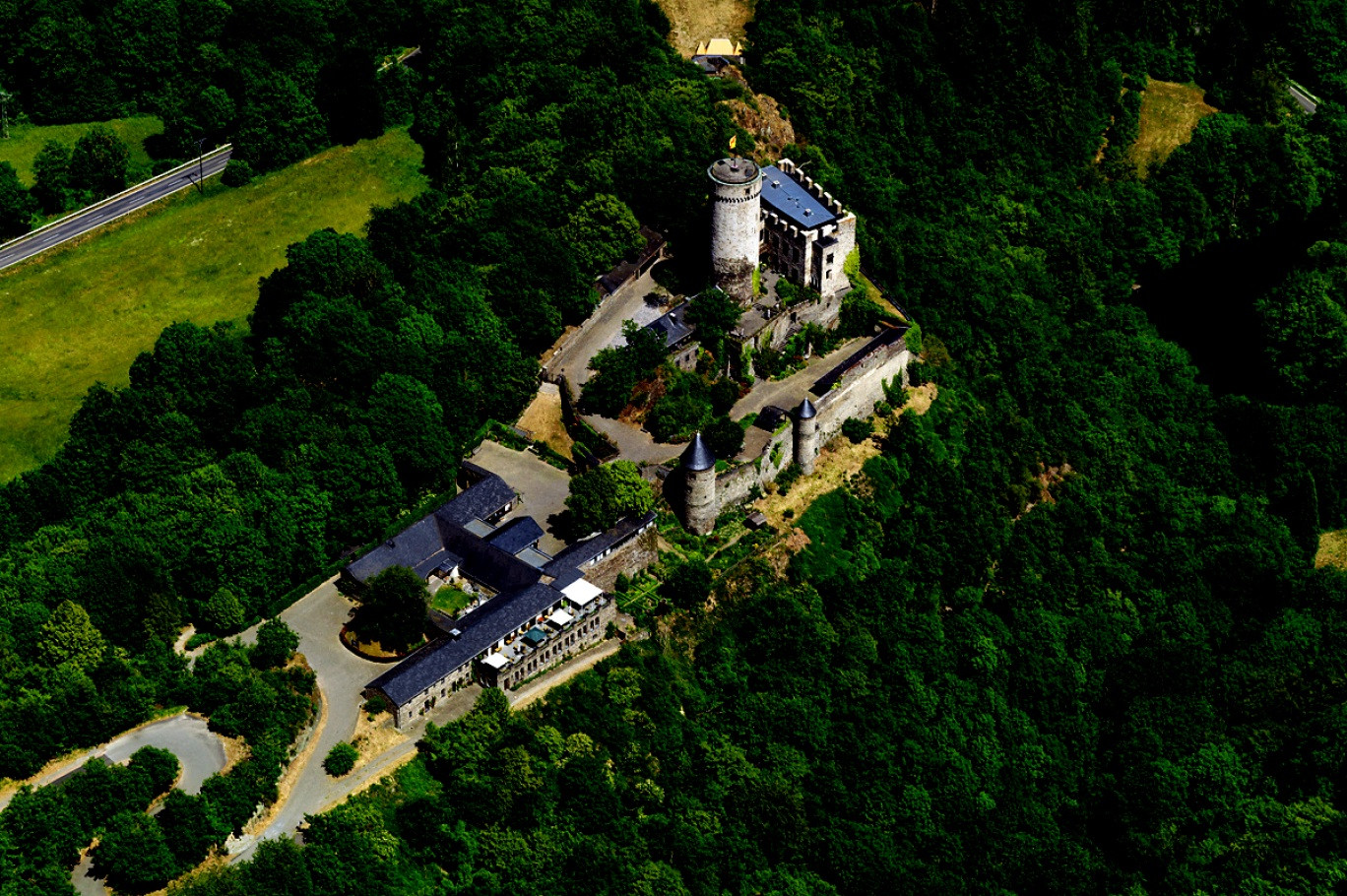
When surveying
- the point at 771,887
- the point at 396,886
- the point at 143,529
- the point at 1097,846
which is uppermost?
the point at 143,529

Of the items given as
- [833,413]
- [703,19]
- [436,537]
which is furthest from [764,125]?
[436,537]

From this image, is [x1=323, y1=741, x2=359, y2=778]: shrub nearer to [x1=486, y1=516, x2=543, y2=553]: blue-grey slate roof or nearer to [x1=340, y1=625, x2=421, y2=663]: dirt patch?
[x1=340, y1=625, x2=421, y2=663]: dirt patch

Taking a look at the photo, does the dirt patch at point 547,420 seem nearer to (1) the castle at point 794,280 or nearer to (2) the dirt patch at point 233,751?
(1) the castle at point 794,280

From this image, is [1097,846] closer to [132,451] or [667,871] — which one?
[667,871]

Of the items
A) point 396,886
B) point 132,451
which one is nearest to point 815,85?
point 132,451

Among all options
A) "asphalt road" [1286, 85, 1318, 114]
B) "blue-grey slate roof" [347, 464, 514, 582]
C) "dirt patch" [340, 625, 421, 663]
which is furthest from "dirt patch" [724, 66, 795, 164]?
"asphalt road" [1286, 85, 1318, 114]

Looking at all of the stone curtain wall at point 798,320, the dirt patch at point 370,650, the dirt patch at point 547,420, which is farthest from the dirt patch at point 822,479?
the dirt patch at point 370,650
